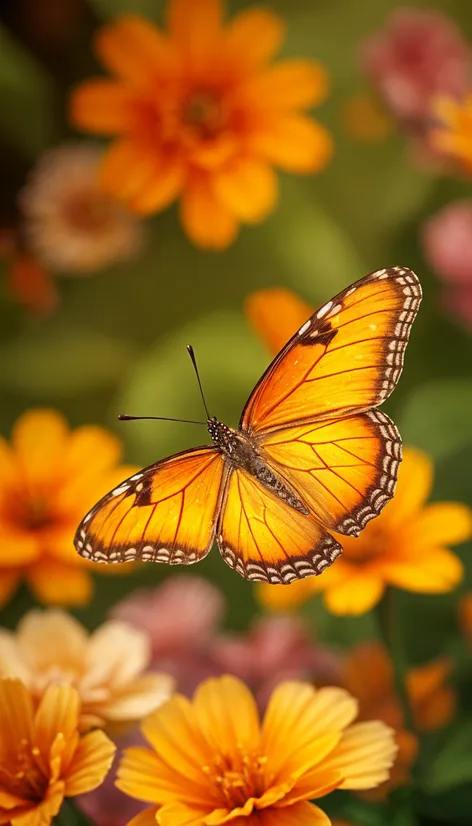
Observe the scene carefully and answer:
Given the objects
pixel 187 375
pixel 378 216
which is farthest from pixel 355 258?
pixel 187 375

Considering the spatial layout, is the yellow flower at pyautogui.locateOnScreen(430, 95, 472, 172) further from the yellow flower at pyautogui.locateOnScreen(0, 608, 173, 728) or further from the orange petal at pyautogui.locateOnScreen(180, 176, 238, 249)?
the yellow flower at pyautogui.locateOnScreen(0, 608, 173, 728)

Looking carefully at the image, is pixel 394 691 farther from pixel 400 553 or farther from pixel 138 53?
pixel 138 53

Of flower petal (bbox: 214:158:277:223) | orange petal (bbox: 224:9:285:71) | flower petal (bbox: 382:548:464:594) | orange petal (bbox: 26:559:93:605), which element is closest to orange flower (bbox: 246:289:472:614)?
flower petal (bbox: 382:548:464:594)

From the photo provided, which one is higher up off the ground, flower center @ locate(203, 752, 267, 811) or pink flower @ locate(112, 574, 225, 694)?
pink flower @ locate(112, 574, 225, 694)

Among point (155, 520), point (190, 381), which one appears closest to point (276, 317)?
point (190, 381)

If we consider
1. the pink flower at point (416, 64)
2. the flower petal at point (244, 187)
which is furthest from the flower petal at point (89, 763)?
the pink flower at point (416, 64)

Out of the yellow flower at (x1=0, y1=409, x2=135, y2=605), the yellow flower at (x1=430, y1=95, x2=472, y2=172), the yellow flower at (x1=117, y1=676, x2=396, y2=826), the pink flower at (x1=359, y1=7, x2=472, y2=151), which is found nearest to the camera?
the yellow flower at (x1=117, y1=676, x2=396, y2=826)

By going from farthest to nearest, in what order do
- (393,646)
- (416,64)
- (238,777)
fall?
(416,64) < (393,646) < (238,777)
